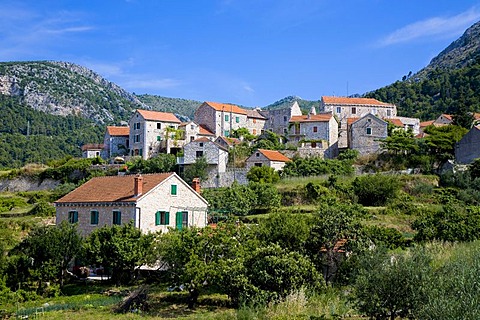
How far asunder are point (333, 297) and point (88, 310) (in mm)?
11304

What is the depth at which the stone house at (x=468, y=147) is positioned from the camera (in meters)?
51.3

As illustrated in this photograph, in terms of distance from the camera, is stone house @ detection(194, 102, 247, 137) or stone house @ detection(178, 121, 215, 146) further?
stone house @ detection(194, 102, 247, 137)

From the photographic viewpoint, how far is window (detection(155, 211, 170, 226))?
113 ft

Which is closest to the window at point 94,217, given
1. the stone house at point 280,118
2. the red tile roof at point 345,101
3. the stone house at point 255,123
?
the stone house at point 280,118

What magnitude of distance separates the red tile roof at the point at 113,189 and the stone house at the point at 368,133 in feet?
106

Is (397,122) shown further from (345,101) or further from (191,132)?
(191,132)

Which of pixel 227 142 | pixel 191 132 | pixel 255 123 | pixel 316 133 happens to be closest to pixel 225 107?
pixel 255 123

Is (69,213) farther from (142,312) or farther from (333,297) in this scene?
(333,297)

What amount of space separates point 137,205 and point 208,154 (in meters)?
27.3

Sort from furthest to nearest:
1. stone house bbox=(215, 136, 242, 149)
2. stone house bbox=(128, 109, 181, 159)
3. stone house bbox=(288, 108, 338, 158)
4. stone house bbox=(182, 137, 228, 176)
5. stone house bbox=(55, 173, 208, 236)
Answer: stone house bbox=(128, 109, 181, 159), stone house bbox=(215, 136, 242, 149), stone house bbox=(288, 108, 338, 158), stone house bbox=(182, 137, 228, 176), stone house bbox=(55, 173, 208, 236)

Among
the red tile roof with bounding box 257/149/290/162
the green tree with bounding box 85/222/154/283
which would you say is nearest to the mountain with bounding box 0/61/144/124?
the red tile roof with bounding box 257/149/290/162

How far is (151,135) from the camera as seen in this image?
68500mm

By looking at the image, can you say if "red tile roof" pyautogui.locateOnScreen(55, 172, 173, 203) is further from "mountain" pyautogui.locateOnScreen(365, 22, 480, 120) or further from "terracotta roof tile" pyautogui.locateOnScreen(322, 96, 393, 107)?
"mountain" pyautogui.locateOnScreen(365, 22, 480, 120)

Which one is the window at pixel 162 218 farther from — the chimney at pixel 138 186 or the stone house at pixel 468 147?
the stone house at pixel 468 147
